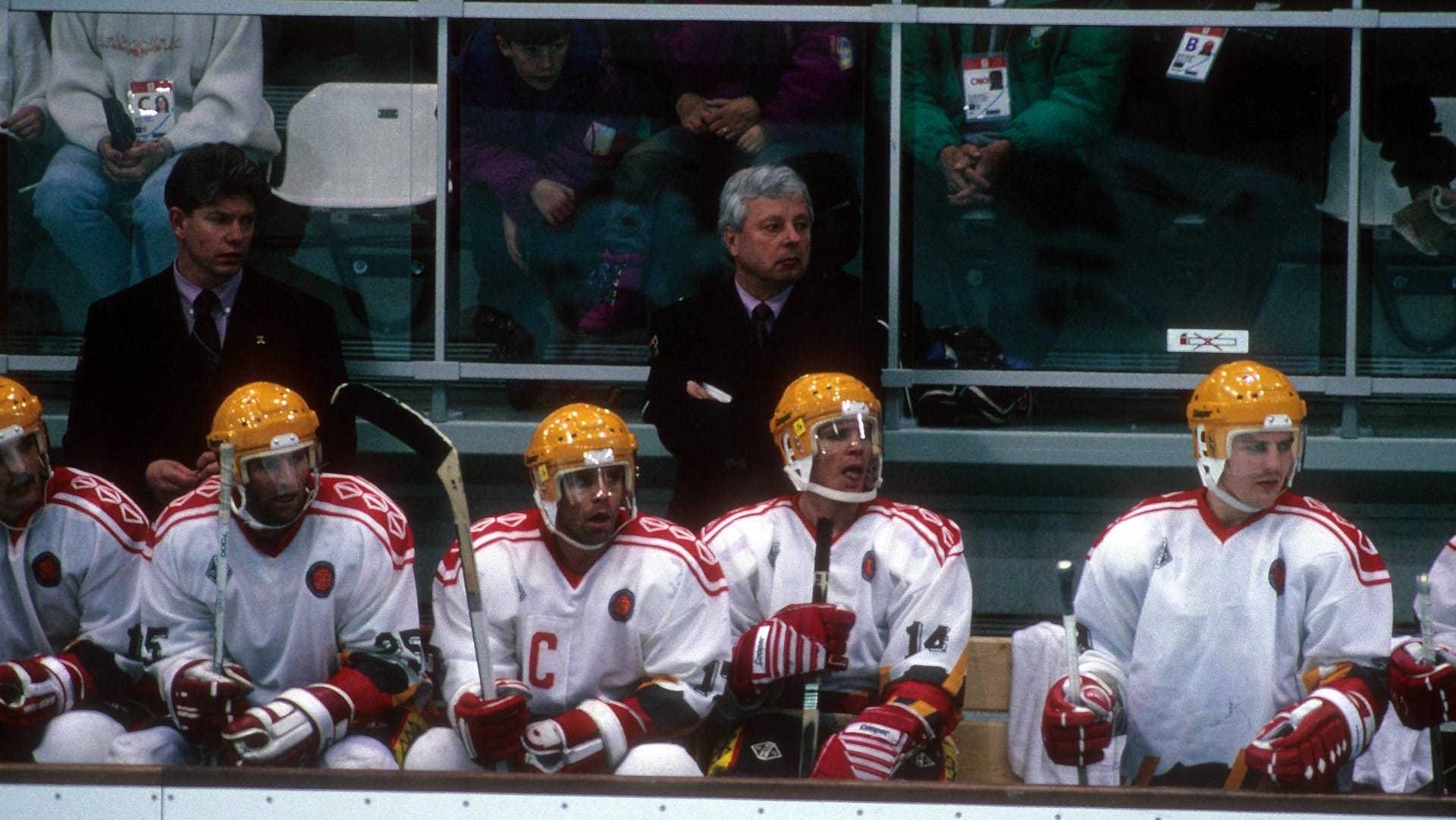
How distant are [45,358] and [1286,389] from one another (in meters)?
3.36

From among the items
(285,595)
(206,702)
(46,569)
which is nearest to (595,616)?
(285,595)

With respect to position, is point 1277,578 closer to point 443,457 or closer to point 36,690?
point 443,457

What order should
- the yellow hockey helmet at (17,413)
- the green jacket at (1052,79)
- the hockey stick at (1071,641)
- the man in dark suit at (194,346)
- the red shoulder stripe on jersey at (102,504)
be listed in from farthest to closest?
the green jacket at (1052,79) → the man in dark suit at (194,346) → the red shoulder stripe on jersey at (102,504) → the yellow hockey helmet at (17,413) → the hockey stick at (1071,641)

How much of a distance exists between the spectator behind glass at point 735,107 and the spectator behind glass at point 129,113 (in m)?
1.12

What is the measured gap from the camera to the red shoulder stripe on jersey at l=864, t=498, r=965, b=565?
141 inches

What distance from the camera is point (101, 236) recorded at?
4.70m

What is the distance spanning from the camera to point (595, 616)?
3.47m

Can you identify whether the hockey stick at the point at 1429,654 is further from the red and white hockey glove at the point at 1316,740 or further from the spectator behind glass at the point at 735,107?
the spectator behind glass at the point at 735,107

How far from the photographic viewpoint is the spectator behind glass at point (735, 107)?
4660 millimetres

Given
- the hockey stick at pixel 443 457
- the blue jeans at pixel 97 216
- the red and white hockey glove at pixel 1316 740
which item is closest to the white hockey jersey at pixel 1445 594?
the red and white hockey glove at pixel 1316 740

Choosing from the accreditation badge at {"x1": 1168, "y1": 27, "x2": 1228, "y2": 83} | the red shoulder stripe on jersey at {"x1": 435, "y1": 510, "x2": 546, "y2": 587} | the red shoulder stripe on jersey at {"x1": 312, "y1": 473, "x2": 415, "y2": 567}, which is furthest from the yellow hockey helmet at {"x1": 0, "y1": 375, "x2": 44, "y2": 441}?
the accreditation badge at {"x1": 1168, "y1": 27, "x2": 1228, "y2": 83}

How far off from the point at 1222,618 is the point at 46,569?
254cm

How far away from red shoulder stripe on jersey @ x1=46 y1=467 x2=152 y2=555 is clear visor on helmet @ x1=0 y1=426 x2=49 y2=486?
0.22 feet

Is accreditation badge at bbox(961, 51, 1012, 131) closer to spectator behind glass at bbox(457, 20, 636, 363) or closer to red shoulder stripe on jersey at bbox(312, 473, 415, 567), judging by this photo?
spectator behind glass at bbox(457, 20, 636, 363)
